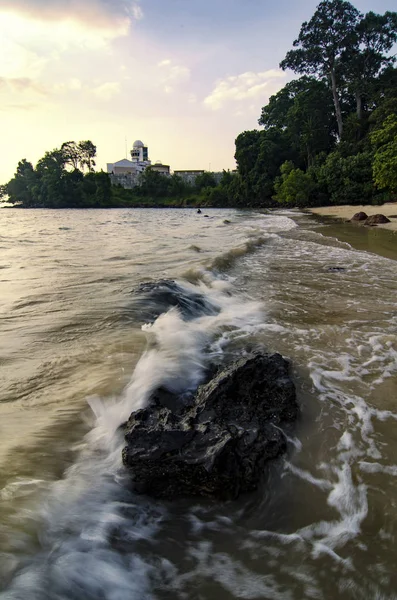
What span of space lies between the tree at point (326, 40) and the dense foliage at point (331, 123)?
11 centimetres

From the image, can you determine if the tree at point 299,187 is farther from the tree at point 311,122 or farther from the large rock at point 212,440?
the large rock at point 212,440

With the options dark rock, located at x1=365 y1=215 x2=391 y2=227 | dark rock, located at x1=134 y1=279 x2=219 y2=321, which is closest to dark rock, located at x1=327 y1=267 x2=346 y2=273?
dark rock, located at x1=134 y1=279 x2=219 y2=321

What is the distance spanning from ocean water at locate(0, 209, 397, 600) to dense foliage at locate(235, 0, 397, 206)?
30325 millimetres

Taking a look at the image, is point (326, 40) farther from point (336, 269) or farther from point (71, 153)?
point (71, 153)

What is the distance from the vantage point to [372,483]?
252 cm

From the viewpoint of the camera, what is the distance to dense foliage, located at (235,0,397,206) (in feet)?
126

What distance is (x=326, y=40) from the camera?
47.0 metres

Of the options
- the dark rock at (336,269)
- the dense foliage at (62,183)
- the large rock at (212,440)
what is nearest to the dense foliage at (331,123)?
the dark rock at (336,269)

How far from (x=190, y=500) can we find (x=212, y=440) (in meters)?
0.41

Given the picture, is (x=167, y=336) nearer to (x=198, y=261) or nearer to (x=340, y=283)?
(x=340, y=283)

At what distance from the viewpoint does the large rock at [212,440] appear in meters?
2.45

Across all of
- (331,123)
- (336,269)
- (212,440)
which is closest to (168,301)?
(212,440)

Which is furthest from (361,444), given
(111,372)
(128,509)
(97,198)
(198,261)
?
(97,198)

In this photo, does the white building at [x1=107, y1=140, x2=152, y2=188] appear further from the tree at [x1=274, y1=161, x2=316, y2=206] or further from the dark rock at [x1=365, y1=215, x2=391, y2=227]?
the dark rock at [x1=365, y1=215, x2=391, y2=227]
